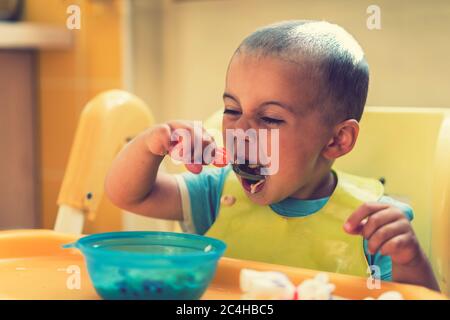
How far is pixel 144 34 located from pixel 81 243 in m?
0.64

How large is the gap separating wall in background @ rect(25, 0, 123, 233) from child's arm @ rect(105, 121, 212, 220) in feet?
1.67

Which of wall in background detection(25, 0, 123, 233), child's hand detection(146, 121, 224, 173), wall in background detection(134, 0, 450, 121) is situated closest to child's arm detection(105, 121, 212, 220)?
child's hand detection(146, 121, 224, 173)

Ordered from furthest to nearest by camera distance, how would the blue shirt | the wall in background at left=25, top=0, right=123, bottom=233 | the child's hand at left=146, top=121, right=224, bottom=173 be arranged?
the wall in background at left=25, top=0, right=123, bottom=233 → the blue shirt → the child's hand at left=146, top=121, right=224, bottom=173

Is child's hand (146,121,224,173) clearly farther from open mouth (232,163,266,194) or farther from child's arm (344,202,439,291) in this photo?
child's arm (344,202,439,291)

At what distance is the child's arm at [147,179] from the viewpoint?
58 centimetres

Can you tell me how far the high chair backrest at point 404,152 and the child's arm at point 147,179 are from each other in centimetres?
8

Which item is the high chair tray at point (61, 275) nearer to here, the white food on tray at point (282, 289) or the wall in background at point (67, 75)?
the white food on tray at point (282, 289)

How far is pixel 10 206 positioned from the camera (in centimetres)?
126

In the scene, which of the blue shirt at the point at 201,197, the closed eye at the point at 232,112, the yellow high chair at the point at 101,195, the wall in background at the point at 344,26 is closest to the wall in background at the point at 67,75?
the wall in background at the point at 344,26

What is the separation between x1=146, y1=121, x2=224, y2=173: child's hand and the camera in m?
0.54

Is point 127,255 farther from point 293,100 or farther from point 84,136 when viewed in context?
point 84,136

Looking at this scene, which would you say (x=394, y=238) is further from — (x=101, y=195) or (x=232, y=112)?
(x=101, y=195)

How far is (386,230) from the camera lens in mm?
A: 486

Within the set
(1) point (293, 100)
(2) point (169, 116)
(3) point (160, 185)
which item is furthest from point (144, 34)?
(1) point (293, 100)
